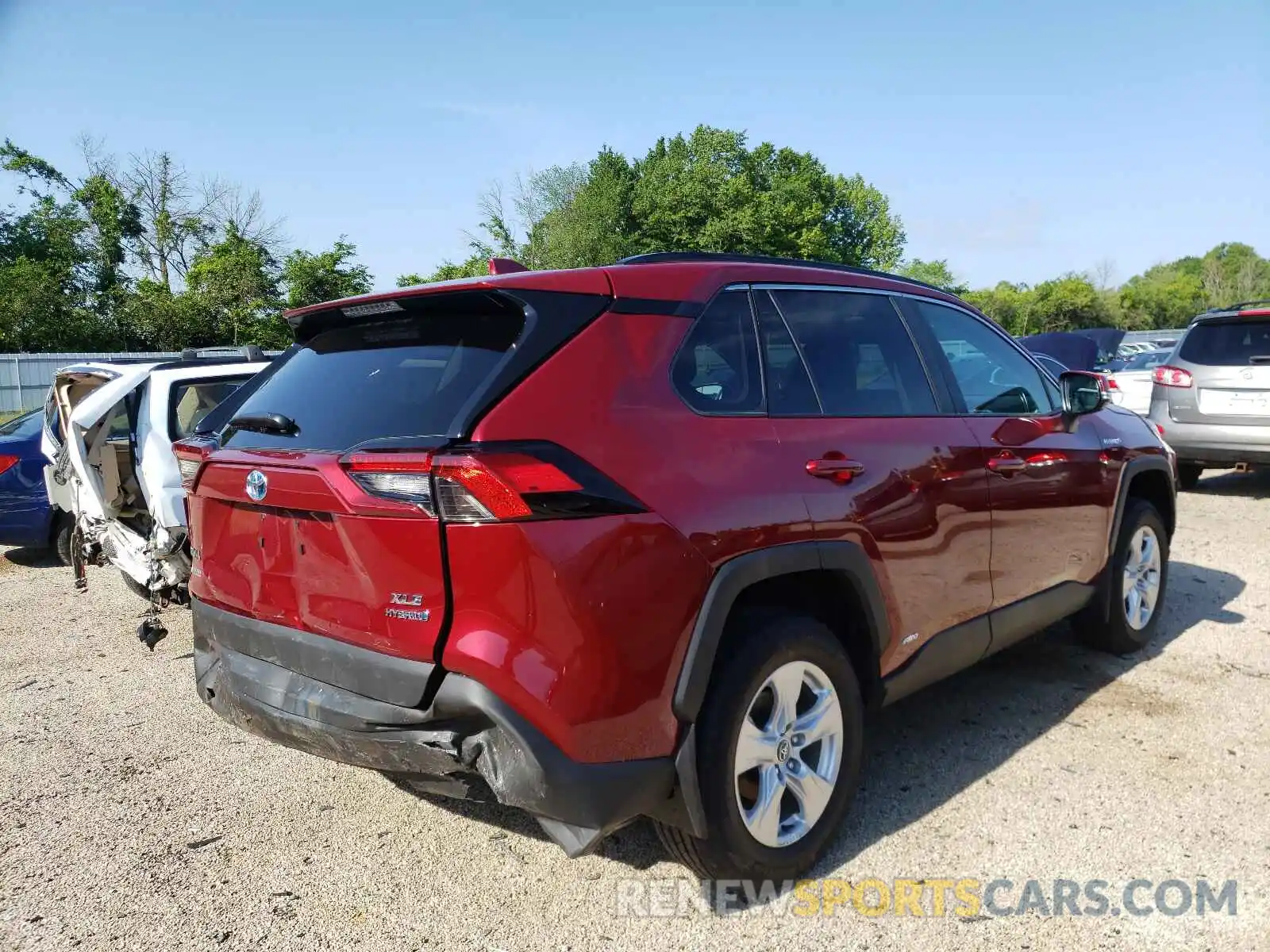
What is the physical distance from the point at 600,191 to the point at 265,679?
192 feet

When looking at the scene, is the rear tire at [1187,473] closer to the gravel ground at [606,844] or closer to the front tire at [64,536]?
the gravel ground at [606,844]

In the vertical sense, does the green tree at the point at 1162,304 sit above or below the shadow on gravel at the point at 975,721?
above

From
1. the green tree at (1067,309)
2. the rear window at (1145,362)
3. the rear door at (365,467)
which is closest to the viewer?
the rear door at (365,467)

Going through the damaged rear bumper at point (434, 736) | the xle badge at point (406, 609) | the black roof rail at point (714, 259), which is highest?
the black roof rail at point (714, 259)

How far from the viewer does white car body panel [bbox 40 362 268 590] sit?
5.00 metres

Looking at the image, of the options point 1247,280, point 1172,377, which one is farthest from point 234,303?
point 1247,280

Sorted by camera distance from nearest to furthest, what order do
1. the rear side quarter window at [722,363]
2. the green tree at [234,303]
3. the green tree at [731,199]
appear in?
the rear side quarter window at [722,363] < the green tree at [234,303] < the green tree at [731,199]

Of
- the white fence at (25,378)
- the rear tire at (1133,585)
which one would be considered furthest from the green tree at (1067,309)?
the rear tire at (1133,585)

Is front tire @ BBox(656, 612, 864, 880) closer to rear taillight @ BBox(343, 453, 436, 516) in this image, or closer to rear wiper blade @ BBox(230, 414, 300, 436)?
rear taillight @ BBox(343, 453, 436, 516)

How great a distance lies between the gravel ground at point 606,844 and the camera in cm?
262

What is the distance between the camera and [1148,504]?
4.81 metres

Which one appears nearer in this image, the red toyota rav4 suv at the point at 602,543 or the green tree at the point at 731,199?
the red toyota rav4 suv at the point at 602,543

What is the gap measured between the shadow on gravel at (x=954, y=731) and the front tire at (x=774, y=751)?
9.1 inches

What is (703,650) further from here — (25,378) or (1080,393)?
(25,378)
